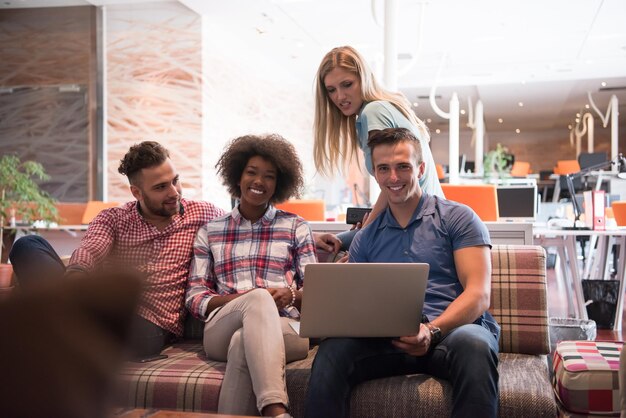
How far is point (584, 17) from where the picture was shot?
9.87 meters

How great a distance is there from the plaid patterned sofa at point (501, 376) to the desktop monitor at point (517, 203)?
129 inches

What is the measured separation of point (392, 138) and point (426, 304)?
594 mm

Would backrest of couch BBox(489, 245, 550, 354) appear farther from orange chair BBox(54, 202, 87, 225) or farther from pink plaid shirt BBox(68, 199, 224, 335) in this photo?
orange chair BBox(54, 202, 87, 225)

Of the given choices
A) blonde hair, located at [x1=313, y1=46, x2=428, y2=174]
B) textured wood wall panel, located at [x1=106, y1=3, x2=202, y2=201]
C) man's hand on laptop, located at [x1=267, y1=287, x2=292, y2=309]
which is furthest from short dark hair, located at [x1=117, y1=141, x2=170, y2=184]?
textured wood wall panel, located at [x1=106, y1=3, x2=202, y2=201]

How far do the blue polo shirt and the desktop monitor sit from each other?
357 cm

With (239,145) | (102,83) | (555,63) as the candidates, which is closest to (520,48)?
(555,63)

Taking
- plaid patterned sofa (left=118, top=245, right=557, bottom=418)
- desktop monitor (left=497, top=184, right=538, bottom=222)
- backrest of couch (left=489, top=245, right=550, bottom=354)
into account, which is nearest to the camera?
plaid patterned sofa (left=118, top=245, right=557, bottom=418)

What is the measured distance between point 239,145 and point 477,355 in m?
1.32

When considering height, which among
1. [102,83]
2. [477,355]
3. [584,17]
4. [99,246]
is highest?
[584,17]

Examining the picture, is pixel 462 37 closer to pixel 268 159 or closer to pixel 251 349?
pixel 268 159

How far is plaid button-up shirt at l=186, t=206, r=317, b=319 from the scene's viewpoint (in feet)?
8.59

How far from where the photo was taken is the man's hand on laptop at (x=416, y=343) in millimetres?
2088

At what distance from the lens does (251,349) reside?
212 centimetres

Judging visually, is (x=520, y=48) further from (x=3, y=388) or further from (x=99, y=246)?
(x=3, y=388)
